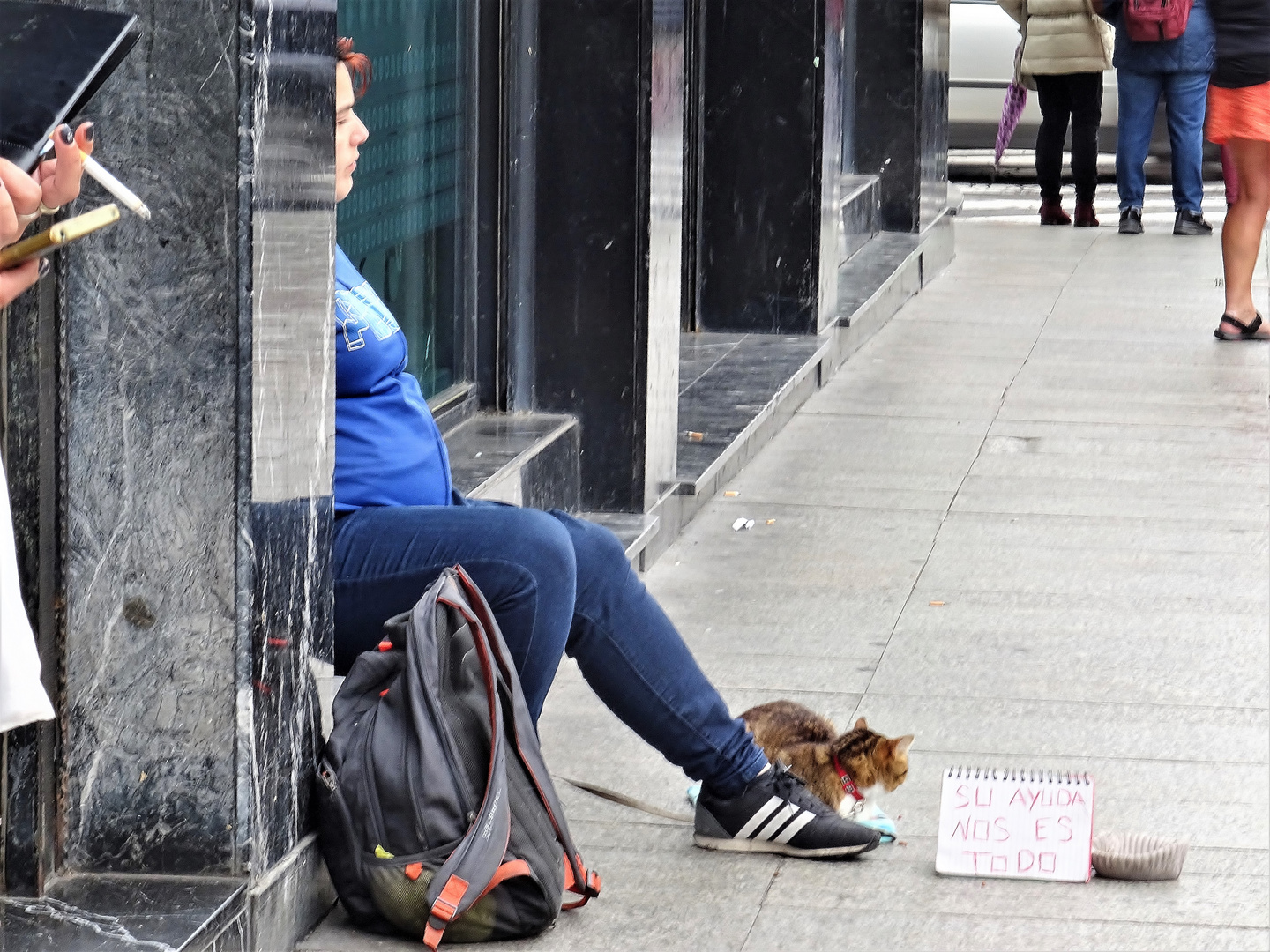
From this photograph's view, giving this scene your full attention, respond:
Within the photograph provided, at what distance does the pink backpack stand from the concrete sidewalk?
8.78 ft

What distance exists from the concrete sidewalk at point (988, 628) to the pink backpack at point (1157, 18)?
268 centimetres

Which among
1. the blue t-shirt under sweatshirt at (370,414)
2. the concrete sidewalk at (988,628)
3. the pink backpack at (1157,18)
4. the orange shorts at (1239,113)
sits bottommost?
the concrete sidewalk at (988,628)

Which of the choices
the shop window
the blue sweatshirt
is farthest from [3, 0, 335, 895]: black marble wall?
the blue sweatshirt

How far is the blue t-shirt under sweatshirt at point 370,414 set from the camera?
12.0 feet

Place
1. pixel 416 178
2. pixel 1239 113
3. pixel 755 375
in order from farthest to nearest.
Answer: pixel 1239 113, pixel 755 375, pixel 416 178

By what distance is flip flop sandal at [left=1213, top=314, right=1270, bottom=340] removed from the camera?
9289 millimetres

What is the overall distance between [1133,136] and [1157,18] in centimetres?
81

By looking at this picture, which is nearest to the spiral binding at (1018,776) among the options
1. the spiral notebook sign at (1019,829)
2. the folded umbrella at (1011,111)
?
the spiral notebook sign at (1019,829)

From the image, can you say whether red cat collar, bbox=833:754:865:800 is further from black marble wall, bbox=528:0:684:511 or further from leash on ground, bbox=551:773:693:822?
black marble wall, bbox=528:0:684:511

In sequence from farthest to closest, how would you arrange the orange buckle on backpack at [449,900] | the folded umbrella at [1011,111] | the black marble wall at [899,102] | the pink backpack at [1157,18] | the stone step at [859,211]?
the folded umbrella at [1011,111] < the pink backpack at [1157,18] < the black marble wall at [899,102] < the stone step at [859,211] < the orange buckle on backpack at [449,900]

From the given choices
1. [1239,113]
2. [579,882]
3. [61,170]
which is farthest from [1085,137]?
[61,170]

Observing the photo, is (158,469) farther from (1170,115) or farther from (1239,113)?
(1170,115)

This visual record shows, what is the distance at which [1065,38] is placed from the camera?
12367 millimetres

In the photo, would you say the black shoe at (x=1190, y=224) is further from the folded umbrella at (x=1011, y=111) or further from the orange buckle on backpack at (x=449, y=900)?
the orange buckle on backpack at (x=449, y=900)
